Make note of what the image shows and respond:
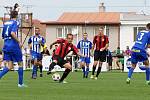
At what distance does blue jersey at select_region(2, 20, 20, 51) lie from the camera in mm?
17875

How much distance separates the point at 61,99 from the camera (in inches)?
548

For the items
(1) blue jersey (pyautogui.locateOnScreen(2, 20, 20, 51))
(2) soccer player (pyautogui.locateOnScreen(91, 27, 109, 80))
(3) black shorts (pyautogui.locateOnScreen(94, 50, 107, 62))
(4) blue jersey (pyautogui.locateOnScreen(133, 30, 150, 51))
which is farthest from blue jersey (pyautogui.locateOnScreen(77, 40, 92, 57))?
(1) blue jersey (pyautogui.locateOnScreen(2, 20, 20, 51))

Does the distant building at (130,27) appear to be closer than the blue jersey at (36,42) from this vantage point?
No

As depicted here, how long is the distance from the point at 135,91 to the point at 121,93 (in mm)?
900

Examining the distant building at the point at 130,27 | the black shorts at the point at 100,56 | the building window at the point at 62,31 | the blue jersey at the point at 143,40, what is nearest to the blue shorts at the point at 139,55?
the blue jersey at the point at 143,40

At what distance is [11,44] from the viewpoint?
18094 mm

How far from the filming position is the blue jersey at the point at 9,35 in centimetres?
1788

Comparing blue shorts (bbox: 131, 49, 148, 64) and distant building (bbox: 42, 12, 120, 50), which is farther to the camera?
distant building (bbox: 42, 12, 120, 50)

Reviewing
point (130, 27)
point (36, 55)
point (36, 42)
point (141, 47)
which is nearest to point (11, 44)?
point (141, 47)

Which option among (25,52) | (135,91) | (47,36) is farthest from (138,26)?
(135,91)

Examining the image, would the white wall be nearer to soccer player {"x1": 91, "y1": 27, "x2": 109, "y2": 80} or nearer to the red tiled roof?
the red tiled roof

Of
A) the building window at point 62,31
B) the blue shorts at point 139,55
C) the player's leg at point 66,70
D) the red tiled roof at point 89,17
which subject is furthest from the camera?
the red tiled roof at point 89,17

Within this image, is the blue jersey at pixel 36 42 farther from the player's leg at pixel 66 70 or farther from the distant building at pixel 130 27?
the distant building at pixel 130 27

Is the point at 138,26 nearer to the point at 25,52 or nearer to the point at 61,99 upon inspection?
the point at 25,52
